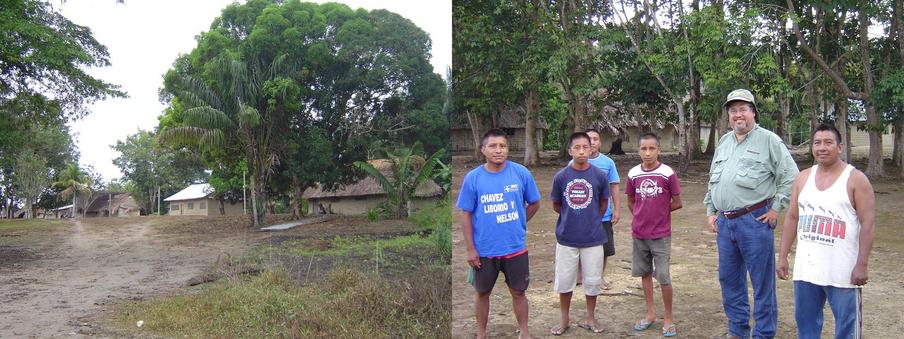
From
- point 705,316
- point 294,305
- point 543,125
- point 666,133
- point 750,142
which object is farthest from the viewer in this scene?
point 666,133

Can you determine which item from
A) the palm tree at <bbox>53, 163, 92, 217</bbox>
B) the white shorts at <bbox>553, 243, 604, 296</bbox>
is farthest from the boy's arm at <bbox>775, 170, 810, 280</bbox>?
the palm tree at <bbox>53, 163, 92, 217</bbox>

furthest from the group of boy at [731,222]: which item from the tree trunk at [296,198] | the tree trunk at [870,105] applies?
the tree trunk at [870,105]

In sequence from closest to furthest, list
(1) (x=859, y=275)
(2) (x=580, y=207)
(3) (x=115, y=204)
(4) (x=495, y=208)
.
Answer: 1. (1) (x=859, y=275)
2. (4) (x=495, y=208)
3. (2) (x=580, y=207)
4. (3) (x=115, y=204)

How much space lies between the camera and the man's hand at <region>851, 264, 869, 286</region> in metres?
2.84

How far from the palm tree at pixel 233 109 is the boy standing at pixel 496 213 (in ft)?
5.20

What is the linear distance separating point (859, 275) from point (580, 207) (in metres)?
1.48

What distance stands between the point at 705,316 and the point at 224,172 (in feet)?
11.1

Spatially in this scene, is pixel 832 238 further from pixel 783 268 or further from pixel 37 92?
pixel 37 92

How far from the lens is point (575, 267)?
400 cm

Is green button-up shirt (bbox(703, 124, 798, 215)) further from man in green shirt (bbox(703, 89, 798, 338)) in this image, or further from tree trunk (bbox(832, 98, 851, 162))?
tree trunk (bbox(832, 98, 851, 162))

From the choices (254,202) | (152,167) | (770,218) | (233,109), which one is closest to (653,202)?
(770,218)

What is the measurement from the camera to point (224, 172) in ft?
14.8

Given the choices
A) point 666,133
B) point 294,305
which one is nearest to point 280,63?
point 294,305

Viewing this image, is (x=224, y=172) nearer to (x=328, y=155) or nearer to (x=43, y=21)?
(x=328, y=155)
